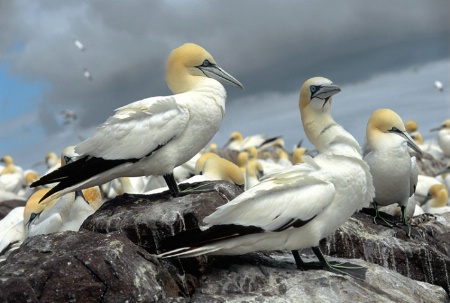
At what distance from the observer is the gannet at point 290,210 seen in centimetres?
542

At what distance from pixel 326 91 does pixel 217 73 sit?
52.6 inches

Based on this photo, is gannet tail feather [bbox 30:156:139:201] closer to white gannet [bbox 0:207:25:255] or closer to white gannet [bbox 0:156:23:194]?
white gannet [bbox 0:207:25:255]

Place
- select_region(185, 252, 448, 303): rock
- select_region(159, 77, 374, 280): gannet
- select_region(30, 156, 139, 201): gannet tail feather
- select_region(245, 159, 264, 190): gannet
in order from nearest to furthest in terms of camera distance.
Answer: select_region(185, 252, 448, 303): rock
select_region(159, 77, 374, 280): gannet
select_region(30, 156, 139, 201): gannet tail feather
select_region(245, 159, 264, 190): gannet

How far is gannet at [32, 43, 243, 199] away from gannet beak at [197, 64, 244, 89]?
38 cm

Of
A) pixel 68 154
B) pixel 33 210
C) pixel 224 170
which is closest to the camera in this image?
pixel 33 210

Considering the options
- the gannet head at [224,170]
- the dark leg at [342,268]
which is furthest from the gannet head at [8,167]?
the dark leg at [342,268]

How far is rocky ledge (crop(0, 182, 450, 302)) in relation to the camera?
5.07 m

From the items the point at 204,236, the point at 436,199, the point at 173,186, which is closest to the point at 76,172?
the point at 173,186

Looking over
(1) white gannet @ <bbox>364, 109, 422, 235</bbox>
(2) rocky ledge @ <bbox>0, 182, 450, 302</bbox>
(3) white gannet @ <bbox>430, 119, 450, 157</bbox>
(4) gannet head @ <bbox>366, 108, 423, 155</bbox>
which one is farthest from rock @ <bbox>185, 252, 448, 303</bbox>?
(3) white gannet @ <bbox>430, 119, 450, 157</bbox>

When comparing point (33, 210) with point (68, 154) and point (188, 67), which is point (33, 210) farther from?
point (188, 67)

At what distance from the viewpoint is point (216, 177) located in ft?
31.1

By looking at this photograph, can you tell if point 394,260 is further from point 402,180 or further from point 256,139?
point 256,139

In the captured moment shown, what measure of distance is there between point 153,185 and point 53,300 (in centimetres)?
885

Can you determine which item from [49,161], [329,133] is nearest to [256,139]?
[49,161]
